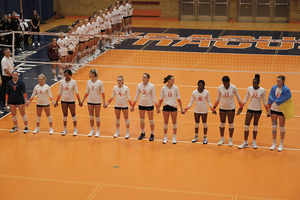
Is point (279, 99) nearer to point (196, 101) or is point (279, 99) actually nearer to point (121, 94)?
point (196, 101)

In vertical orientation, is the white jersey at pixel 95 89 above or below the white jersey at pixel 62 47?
below

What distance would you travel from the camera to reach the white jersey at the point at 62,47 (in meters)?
17.2

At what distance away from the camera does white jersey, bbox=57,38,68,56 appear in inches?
677

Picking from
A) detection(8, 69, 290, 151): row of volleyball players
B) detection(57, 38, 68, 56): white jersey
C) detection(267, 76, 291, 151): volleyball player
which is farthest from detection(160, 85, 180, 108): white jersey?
detection(57, 38, 68, 56): white jersey

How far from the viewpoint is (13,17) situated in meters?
22.0

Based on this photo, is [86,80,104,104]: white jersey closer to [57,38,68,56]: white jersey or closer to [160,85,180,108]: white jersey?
[160,85,180,108]: white jersey

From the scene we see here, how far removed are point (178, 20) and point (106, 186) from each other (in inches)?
970

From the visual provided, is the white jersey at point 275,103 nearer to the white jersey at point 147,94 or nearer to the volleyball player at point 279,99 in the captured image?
the volleyball player at point 279,99

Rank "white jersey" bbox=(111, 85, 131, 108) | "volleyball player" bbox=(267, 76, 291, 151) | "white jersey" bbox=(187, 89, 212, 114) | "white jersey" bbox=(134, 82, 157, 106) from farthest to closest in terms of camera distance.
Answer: "white jersey" bbox=(111, 85, 131, 108), "white jersey" bbox=(134, 82, 157, 106), "white jersey" bbox=(187, 89, 212, 114), "volleyball player" bbox=(267, 76, 291, 151)

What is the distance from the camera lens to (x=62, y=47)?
17344 millimetres

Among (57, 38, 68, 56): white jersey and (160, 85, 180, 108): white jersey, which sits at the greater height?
(57, 38, 68, 56): white jersey

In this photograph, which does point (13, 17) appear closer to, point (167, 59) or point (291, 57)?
point (167, 59)

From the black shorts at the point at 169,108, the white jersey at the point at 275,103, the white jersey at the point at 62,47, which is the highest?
the white jersey at the point at 62,47

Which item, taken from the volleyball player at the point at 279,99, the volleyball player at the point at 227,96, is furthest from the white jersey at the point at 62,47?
the volleyball player at the point at 279,99
